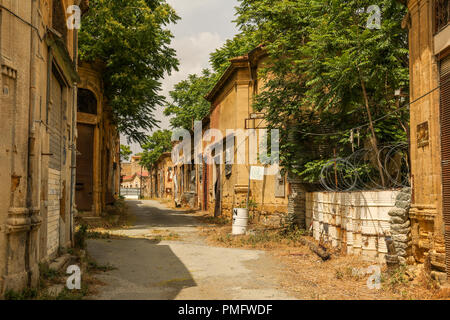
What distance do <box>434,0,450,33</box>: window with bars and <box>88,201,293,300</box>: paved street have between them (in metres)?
5.34

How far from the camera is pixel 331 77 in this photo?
10.9m

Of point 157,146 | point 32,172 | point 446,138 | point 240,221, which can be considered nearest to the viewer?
point 32,172

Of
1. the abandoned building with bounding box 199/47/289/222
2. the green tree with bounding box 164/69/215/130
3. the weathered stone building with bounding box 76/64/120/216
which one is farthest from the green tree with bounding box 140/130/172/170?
the weathered stone building with bounding box 76/64/120/216

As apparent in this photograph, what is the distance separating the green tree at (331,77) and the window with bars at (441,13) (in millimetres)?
2134

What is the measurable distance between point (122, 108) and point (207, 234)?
24.1 ft

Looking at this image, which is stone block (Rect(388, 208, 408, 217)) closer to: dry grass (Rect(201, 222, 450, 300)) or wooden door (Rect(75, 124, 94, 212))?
dry grass (Rect(201, 222, 450, 300))

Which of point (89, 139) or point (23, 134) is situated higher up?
point (89, 139)

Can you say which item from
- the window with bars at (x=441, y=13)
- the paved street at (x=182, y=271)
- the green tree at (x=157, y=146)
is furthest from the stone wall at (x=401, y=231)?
the green tree at (x=157, y=146)

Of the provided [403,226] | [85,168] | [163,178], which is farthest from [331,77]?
[163,178]

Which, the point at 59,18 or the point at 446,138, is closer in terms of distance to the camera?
the point at 446,138

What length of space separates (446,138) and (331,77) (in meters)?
4.69

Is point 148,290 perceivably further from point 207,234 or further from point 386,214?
point 207,234

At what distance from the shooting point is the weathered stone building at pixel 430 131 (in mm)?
6641

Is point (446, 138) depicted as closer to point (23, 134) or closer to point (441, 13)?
point (441, 13)
